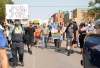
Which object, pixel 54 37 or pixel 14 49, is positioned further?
pixel 54 37

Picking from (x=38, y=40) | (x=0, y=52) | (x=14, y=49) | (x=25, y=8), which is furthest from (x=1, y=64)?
(x=38, y=40)

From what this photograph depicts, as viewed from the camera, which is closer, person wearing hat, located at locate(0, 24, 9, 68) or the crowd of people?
person wearing hat, located at locate(0, 24, 9, 68)

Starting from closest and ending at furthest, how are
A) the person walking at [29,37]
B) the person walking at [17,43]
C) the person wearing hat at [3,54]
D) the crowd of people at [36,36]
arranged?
the person wearing hat at [3,54]
the crowd of people at [36,36]
the person walking at [17,43]
the person walking at [29,37]

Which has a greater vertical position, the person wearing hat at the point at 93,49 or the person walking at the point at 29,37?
the person wearing hat at the point at 93,49

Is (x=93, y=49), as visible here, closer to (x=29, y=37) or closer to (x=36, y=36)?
(x=29, y=37)

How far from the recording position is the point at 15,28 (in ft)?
51.9

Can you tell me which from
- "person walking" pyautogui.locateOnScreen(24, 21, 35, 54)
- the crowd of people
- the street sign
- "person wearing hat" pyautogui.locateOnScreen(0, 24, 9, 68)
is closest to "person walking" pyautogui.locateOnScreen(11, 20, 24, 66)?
the crowd of people

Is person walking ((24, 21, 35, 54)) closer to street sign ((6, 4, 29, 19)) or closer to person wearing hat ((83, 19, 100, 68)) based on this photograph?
street sign ((6, 4, 29, 19))

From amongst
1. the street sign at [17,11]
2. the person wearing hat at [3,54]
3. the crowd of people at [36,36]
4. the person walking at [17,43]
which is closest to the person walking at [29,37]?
the crowd of people at [36,36]

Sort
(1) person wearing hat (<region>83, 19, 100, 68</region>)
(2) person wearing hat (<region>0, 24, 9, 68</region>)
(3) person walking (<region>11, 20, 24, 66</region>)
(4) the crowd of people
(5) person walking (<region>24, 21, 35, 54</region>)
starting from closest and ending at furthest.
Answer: (1) person wearing hat (<region>83, 19, 100, 68</region>) → (2) person wearing hat (<region>0, 24, 9, 68</region>) → (4) the crowd of people → (3) person walking (<region>11, 20, 24, 66</region>) → (5) person walking (<region>24, 21, 35, 54</region>)

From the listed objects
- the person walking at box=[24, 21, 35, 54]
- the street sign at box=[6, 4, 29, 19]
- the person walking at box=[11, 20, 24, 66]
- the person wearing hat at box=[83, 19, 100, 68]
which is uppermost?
the person wearing hat at box=[83, 19, 100, 68]

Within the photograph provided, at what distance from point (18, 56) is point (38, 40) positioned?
12794mm

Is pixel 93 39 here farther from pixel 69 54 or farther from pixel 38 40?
pixel 38 40

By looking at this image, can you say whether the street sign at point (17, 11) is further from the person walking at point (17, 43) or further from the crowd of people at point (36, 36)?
the person walking at point (17, 43)
